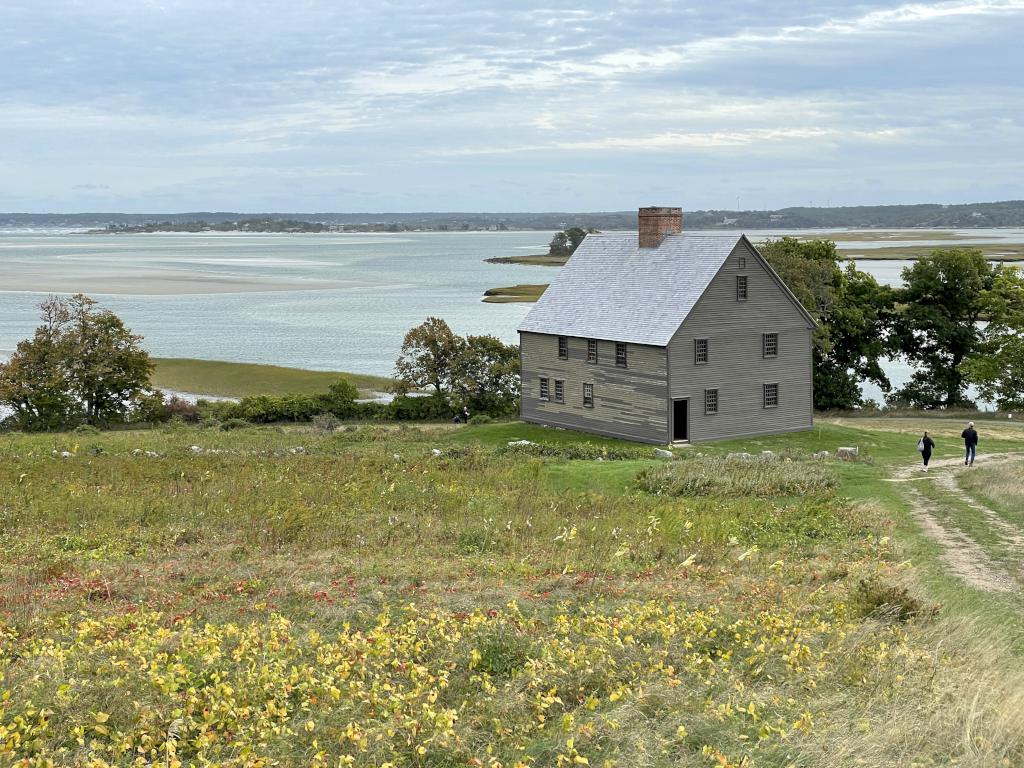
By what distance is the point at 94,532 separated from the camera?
2027 centimetres

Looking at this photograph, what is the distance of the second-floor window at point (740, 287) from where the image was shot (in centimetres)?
4441

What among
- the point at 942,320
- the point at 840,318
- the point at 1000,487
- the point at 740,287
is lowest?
the point at 1000,487

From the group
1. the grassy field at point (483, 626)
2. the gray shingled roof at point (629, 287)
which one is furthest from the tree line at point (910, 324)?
the grassy field at point (483, 626)

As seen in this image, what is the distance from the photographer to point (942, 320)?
2517 inches

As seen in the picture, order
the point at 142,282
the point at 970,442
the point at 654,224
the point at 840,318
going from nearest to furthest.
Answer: the point at 970,442 → the point at 654,224 → the point at 840,318 → the point at 142,282

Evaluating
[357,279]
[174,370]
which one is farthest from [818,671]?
[357,279]

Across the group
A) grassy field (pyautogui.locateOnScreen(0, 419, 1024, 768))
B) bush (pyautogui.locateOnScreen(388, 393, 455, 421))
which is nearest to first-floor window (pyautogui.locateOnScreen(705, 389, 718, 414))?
grassy field (pyautogui.locateOnScreen(0, 419, 1024, 768))

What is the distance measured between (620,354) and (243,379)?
113 feet

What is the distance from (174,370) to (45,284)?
90109mm

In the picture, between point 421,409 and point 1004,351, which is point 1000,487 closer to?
point 1004,351

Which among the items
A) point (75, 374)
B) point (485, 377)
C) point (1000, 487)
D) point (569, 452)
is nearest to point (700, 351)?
point (569, 452)

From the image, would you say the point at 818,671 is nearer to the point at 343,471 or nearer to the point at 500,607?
the point at 500,607

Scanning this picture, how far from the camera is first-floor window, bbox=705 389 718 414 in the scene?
43969 mm

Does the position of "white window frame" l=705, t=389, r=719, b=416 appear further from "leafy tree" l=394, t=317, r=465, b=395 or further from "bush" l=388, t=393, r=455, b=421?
"leafy tree" l=394, t=317, r=465, b=395
